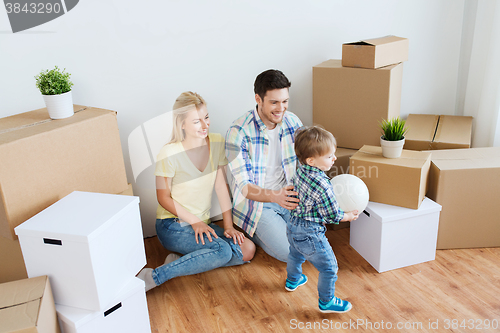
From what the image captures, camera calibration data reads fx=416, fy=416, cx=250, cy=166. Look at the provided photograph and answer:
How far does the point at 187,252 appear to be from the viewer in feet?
6.58

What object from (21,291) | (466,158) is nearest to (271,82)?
(466,158)

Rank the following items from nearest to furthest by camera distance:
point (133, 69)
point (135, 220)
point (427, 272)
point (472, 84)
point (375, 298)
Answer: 1. point (135, 220)
2. point (375, 298)
3. point (427, 272)
4. point (133, 69)
5. point (472, 84)

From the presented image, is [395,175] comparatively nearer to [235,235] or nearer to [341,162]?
[341,162]

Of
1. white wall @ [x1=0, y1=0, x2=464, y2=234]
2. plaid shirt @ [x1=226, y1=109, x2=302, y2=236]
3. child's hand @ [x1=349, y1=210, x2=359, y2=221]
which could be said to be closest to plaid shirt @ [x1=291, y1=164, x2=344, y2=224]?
child's hand @ [x1=349, y1=210, x2=359, y2=221]

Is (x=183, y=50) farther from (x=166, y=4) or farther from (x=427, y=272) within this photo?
(x=427, y=272)

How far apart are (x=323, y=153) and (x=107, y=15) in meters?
1.21

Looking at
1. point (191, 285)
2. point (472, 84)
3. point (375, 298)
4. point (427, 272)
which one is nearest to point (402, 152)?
point (427, 272)

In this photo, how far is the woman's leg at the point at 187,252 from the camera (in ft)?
6.17

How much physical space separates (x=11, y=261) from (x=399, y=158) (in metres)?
1.71

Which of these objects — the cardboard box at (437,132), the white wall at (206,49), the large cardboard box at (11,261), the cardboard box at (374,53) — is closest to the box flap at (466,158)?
the cardboard box at (437,132)

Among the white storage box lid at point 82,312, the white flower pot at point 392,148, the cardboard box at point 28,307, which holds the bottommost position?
the white storage box lid at point 82,312

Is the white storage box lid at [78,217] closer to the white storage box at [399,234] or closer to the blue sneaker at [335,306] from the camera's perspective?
the blue sneaker at [335,306]

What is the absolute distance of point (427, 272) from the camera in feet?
6.29

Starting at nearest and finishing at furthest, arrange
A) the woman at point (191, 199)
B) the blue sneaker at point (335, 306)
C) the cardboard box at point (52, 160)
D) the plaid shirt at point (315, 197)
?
the cardboard box at point (52, 160) < the plaid shirt at point (315, 197) < the blue sneaker at point (335, 306) < the woman at point (191, 199)
